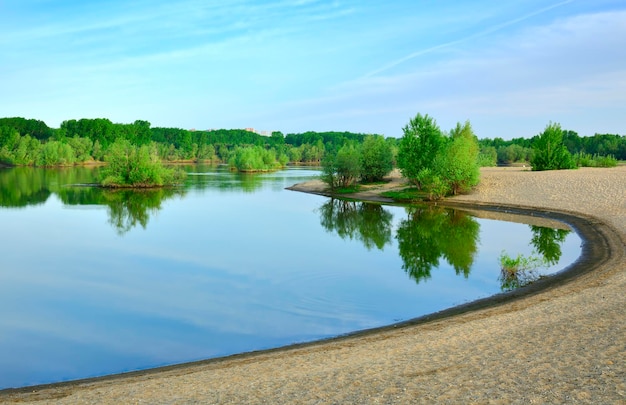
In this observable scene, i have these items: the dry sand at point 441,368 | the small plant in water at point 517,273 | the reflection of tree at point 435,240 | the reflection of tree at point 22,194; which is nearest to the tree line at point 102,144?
the reflection of tree at point 22,194

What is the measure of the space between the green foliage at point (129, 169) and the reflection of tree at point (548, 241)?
162 feet

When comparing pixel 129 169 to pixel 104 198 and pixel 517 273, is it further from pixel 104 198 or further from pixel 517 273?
pixel 517 273

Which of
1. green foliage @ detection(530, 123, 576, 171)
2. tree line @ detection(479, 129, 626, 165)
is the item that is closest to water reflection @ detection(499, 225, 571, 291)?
green foliage @ detection(530, 123, 576, 171)

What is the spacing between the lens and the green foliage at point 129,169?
67.1 metres

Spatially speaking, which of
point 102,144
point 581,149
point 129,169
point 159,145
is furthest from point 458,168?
point 159,145

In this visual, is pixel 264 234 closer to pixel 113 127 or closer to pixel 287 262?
pixel 287 262

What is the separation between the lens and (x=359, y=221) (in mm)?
40312

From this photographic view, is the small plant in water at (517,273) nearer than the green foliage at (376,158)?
Yes

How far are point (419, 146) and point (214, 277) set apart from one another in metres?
38.0

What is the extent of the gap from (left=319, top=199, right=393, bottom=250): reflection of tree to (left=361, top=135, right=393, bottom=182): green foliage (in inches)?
457

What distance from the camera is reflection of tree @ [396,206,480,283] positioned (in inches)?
944

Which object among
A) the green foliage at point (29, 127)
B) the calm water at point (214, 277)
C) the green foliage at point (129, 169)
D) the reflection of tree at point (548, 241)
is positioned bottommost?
the calm water at point (214, 277)

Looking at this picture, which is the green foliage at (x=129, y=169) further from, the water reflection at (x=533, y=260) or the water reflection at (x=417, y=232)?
the water reflection at (x=533, y=260)

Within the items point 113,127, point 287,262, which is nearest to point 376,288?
point 287,262
